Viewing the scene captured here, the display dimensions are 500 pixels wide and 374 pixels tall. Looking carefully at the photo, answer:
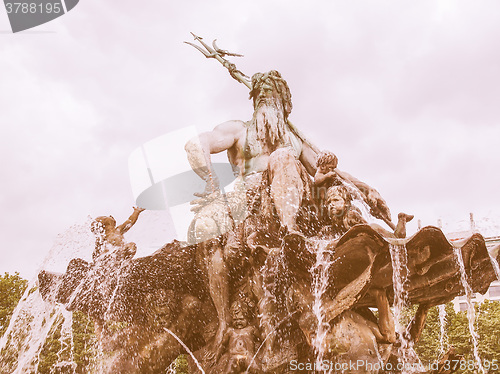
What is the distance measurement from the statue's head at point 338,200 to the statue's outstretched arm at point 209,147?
5.64ft

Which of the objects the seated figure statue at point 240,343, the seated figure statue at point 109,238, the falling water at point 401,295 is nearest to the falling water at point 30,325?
the seated figure statue at point 109,238

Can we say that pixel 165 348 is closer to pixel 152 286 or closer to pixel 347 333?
pixel 152 286

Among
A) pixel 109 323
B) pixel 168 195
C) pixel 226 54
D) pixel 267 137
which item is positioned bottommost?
pixel 109 323

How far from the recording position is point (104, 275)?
6.74 m

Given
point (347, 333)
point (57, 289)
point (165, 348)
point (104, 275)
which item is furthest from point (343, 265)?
point (57, 289)

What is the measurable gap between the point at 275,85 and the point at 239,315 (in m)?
3.67

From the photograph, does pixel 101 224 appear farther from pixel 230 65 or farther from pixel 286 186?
pixel 230 65

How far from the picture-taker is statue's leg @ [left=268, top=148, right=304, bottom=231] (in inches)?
247

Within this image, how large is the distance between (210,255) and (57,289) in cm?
219

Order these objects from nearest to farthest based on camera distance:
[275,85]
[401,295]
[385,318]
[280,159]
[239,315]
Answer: [385,318] < [401,295] < [239,315] < [280,159] < [275,85]

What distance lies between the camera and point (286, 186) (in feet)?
21.0

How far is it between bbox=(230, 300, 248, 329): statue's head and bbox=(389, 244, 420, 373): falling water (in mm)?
1695

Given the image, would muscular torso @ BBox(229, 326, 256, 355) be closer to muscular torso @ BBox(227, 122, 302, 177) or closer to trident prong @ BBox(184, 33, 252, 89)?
muscular torso @ BBox(227, 122, 302, 177)

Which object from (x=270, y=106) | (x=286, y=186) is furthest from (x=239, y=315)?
(x=270, y=106)
